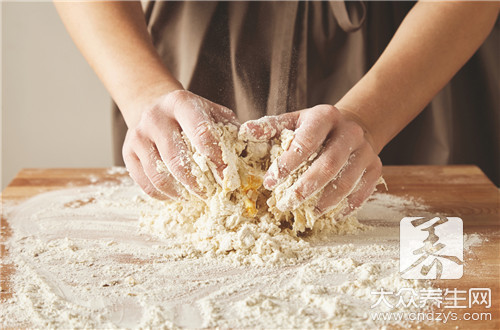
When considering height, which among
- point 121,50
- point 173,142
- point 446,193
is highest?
point 121,50

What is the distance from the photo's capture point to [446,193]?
133 cm

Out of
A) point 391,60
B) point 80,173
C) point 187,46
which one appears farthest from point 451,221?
point 80,173

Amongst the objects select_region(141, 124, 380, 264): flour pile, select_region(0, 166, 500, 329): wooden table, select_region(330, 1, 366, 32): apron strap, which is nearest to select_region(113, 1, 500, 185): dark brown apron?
select_region(330, 1, 366, 32): apron strap

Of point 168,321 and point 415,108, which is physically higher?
point 415,108

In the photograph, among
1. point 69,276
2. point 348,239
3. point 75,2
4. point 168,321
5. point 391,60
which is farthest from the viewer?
point 75,2

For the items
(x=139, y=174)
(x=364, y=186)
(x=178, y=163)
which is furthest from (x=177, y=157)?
(x=364, y=186)

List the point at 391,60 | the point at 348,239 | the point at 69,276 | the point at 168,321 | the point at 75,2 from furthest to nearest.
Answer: the point at 75,2 < the point at 391,60 < the point at 348,239 < the point at 69,276 < the point at 168,321

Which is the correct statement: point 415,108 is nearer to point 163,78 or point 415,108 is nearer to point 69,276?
point 163,78

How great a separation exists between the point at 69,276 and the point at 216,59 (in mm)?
737

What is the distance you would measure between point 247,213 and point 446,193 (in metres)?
0.56

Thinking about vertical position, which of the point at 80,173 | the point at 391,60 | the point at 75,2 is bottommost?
the point at 80,173

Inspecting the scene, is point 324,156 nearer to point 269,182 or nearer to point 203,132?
point 269,182

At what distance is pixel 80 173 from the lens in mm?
1509

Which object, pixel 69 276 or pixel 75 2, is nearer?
pixel 69 276
